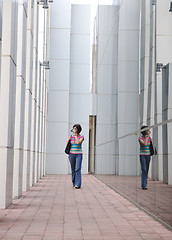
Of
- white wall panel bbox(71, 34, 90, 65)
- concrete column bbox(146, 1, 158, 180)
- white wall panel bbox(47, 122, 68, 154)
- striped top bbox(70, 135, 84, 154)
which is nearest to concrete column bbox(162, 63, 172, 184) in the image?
concrete column bbox(146, 1, 158, 180)

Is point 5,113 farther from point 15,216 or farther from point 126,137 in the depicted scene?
point 126,137

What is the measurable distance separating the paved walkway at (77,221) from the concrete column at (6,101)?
0.45m

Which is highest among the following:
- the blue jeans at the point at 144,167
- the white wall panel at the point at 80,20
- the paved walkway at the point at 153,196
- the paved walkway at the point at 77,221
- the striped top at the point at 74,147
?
the white wall panel at the point at 80,20

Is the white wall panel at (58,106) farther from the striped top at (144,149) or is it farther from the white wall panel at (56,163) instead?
the striped top at (144,149)

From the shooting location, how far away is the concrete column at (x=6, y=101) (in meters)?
7.21

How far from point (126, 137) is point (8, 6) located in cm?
443

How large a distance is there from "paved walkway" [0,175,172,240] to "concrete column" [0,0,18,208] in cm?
45

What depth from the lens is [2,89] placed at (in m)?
7.38

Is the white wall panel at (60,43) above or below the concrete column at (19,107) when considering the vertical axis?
above

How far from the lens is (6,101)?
24.1 ft

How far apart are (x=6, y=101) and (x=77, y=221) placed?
8.07 ft

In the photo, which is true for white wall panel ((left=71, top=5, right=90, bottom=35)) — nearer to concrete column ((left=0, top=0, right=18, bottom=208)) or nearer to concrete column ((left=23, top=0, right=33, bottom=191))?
concrete column ((left=23, top=0, right=33, bottom=191))

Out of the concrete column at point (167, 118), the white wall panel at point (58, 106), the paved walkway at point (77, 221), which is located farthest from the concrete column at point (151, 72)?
the white wall panel at point (58, 106)

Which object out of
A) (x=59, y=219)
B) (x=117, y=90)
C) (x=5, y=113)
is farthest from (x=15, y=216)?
(x=117, y=90)
